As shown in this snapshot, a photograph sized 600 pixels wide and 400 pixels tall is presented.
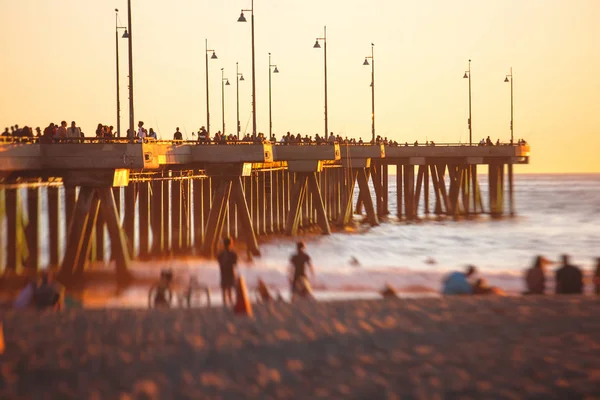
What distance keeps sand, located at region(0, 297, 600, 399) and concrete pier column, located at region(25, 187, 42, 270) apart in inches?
583

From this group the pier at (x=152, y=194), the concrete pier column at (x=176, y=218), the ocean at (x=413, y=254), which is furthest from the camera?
the concrete pier column at (x=176, y=218)

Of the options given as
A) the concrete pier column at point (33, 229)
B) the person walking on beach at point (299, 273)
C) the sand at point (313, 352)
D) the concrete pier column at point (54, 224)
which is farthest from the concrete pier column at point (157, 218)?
the sand at point (313, 352)

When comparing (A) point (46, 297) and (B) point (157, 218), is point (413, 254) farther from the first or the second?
(A) point (46, 297)

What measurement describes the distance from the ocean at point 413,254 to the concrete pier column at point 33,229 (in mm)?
2969

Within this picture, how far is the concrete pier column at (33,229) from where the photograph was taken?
32.7 m

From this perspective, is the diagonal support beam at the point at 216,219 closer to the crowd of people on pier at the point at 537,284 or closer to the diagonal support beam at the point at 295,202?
the diagonal support beam at the point at 295,202

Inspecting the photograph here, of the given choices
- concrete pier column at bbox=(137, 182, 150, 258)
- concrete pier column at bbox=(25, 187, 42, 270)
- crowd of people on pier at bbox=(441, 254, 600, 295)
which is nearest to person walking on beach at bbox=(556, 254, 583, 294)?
crowd of people on pier at bbox=(441, 254, 600, 295)

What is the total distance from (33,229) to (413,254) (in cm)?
1781

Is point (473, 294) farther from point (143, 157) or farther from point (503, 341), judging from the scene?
point (143, 157)

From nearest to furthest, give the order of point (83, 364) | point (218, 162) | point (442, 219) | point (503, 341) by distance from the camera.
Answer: point (83, 364) < point (503, 341) < point (218, 162) < point (442, 219)

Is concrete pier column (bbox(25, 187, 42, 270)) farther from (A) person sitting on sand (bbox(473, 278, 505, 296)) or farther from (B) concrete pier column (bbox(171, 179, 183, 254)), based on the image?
(A) person sitting on sand (bbox(473, 278, 505, 296))

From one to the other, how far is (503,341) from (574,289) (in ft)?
Answer: 17.5

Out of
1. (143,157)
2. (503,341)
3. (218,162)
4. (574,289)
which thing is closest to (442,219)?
(218,162)

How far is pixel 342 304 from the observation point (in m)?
18.9
